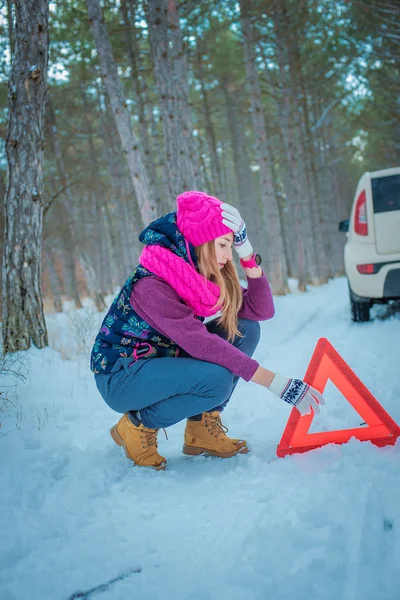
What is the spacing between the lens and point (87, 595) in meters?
1.64

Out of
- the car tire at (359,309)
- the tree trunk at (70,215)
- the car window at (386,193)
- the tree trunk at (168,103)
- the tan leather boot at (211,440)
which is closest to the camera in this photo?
the tan leather boot at (211,440)

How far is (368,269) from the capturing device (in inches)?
207

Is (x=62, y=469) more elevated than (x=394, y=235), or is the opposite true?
(x=394, y=235)

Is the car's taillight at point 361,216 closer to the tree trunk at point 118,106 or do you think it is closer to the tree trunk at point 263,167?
the tree trunk at point 118,106

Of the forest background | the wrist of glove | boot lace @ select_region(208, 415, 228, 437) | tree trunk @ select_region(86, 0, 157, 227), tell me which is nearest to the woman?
the wrist of glove

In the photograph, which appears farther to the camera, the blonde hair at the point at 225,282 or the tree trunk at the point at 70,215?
the tree trunk at the point at 70,215

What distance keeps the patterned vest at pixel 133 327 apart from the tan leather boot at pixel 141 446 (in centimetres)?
39

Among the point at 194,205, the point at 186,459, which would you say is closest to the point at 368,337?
the point at 186,459

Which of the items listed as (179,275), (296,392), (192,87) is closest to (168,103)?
(179,275)

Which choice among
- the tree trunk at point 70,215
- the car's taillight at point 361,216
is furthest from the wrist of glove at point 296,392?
the tree trunk at point 70,215

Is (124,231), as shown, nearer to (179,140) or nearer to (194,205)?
(179,140)

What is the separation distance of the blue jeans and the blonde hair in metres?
0.36

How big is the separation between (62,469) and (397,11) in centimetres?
1054

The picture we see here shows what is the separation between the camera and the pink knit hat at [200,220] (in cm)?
251
